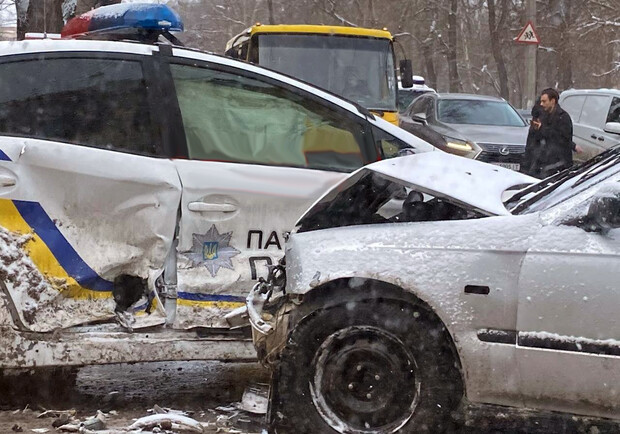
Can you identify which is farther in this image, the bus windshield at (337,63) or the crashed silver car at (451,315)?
the bus windshield at (337,63)

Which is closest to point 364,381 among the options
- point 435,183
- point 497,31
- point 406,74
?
point 435,183

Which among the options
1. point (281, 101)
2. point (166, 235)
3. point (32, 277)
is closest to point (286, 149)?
point (281, 101)

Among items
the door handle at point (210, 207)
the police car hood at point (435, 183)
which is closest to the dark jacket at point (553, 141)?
the police car hood at point (435, 183)

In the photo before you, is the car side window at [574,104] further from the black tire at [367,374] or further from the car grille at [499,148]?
the black tire at [367,374]

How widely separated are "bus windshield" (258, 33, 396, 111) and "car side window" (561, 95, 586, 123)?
5035 mm

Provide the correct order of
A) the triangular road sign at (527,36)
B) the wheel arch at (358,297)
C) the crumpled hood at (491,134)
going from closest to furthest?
1. the wheel arch at (358,297)
2. the crumpled hood at (491,134)
3. the triangular road sign at (527,36)

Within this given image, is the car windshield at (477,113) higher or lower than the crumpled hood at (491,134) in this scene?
higher

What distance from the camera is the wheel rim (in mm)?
3658

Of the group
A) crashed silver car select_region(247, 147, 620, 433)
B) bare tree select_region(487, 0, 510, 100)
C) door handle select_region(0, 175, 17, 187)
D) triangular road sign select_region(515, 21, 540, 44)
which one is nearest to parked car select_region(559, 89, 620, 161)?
triangular road sign select_region(515, 21, 540, 44)

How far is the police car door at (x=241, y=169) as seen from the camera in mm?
4324

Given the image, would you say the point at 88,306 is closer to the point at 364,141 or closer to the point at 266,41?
the point at 364,141

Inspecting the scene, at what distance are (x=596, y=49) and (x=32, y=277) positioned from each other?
124ft

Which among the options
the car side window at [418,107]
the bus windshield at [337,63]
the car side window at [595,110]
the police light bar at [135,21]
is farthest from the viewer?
Result: the car side window at [418,107]

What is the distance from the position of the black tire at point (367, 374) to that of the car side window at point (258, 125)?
45.4 inches
